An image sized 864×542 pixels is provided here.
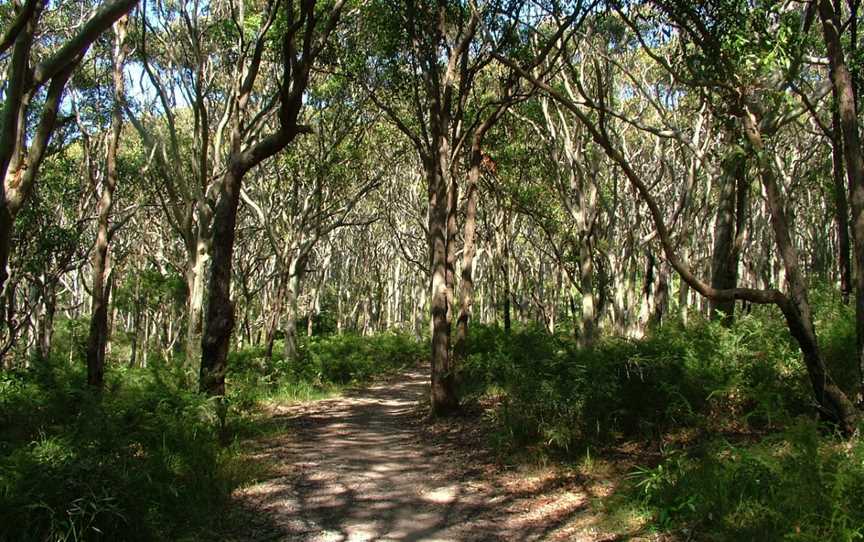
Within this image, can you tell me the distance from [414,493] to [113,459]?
2.95 metres

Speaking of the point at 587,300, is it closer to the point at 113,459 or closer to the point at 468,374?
the point at 468,374

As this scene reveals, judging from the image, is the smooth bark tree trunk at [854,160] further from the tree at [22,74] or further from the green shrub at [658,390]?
the tree at [22,74]

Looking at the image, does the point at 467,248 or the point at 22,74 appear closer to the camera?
the point at 22,74

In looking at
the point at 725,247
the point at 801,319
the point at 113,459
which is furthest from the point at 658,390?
the point at 113,459

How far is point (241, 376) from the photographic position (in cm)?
1465

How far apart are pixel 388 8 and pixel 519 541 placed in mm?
9528

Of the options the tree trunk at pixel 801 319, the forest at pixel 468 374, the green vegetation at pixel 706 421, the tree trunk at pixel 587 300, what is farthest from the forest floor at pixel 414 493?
the tree trunk at pixel 587 300

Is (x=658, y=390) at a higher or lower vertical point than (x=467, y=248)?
lower

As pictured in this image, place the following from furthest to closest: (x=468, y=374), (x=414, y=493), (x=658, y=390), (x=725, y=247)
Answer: (x=468, y=374), (x=725, y=247), (x=658, y=390), (x=414, y=493)

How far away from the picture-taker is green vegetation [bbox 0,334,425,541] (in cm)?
469

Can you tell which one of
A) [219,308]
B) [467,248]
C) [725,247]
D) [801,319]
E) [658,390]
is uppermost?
[467,248]

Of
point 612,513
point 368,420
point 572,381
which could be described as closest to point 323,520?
point 612,513

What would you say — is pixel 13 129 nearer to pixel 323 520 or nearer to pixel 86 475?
pixel 86 475

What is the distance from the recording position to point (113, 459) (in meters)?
5.62
